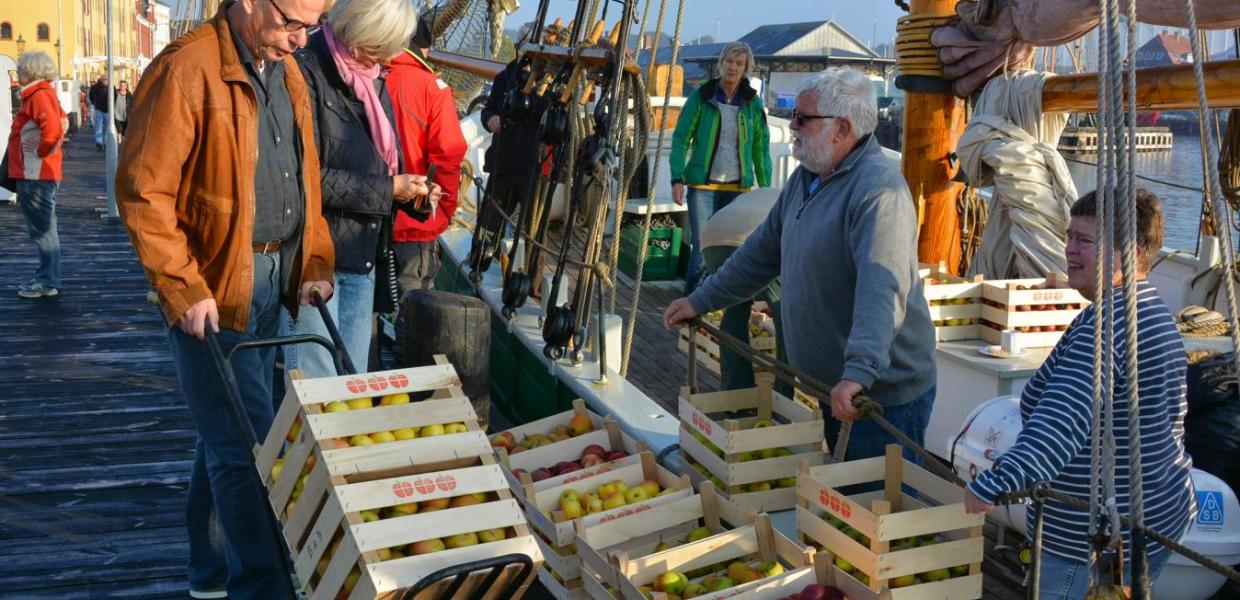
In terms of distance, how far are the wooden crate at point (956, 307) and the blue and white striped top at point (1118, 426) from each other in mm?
2706

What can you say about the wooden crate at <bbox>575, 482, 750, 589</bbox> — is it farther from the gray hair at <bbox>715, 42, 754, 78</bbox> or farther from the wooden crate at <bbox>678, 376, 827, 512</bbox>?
the gray hair at <bbox>715, 42, 754, 78</bbox>

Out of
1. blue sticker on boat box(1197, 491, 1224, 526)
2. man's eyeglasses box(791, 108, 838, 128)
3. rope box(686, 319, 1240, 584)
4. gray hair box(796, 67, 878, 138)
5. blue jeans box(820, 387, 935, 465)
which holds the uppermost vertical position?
gray hair box(796, 67, 878, 138)

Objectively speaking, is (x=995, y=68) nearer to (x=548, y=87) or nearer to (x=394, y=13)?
(x=548, y=87)

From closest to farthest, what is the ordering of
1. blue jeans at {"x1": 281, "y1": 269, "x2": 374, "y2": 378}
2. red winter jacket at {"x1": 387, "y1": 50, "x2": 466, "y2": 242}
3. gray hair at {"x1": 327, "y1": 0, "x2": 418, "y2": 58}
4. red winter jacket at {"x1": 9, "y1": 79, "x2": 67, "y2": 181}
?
gray hair at {"x1": 327, "y1": 0, "x2": 418, "y2": 58} < blue jeans at {"x1": 281, "y1": 269, "x2": 374, "y2": 378} < red winter jacket at {"x1": 387, "y1": 50, "x2": 466, "y2": 242} < red winter jacket at {"x1": 9, "y1": 79, "x2": 67, "y2": 181}

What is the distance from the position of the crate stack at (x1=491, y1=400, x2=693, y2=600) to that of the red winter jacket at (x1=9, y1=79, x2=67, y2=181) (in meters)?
5.32

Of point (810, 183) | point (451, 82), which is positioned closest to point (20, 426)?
point (810, 183)

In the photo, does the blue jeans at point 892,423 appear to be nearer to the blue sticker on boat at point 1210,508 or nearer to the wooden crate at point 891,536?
the wooden crate at point 891,536

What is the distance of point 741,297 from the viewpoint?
369 cm

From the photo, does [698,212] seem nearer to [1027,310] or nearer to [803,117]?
[1027,310]

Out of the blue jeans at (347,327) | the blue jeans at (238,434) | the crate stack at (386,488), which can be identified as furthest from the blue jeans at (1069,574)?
the blue jeans at (347,327)

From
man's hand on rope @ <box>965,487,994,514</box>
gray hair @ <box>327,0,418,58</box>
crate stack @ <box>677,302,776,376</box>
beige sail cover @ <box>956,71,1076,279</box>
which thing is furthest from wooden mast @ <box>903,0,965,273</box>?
man's hand on rope @ <box>965,487,994,514</box>

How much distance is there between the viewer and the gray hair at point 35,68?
8414 millimetres

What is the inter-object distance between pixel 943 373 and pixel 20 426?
3863 mm

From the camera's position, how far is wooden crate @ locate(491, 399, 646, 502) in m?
3.30
